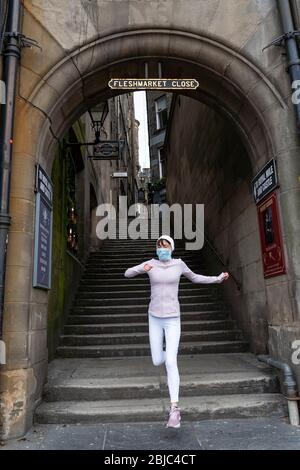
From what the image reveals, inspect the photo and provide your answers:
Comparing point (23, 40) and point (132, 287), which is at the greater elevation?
point (23, 40)

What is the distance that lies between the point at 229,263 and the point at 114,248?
5.47 metres

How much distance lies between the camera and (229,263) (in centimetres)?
765

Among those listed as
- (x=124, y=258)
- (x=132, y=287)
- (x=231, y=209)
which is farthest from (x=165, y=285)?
(x=124, y=258)

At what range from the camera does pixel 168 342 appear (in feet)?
12.8

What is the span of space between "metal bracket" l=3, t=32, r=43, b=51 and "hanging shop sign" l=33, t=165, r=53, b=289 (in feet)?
4.73

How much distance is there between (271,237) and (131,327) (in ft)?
10.6

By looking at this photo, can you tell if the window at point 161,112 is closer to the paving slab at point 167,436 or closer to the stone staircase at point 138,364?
the stone staircase at point 138,364

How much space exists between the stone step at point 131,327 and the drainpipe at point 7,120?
3.12 meters

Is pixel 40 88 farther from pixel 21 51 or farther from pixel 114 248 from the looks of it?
pixel 114 248

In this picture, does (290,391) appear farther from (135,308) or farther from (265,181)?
(135,308)

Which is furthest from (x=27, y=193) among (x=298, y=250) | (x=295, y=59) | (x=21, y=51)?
(x=295, y=59)

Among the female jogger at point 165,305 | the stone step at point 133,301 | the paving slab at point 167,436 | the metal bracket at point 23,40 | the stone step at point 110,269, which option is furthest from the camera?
the stone step at point 110,269

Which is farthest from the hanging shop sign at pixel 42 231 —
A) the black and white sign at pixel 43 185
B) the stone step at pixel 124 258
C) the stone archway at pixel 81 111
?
the stone step at pixel 124 258

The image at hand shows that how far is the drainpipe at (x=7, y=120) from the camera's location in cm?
408
